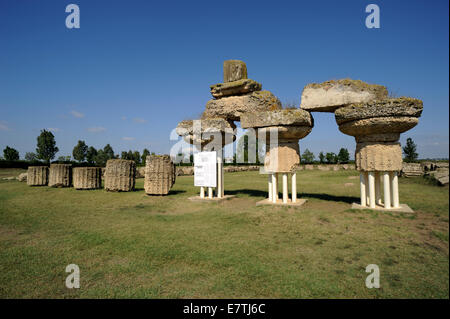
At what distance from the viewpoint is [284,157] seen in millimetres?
7723

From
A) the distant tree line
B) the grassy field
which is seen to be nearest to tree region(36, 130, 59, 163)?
the distant tree line

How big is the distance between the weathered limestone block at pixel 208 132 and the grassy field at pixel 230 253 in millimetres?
3164

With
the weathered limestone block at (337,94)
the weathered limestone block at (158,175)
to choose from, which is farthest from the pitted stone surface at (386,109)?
the weathered limestone block at (158,175)

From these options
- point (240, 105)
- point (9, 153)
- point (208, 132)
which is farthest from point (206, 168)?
point (9, 153)

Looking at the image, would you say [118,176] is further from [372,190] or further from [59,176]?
[372,190]

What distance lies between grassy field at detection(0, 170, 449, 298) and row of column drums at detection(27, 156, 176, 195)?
3518 millimetres

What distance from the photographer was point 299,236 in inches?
187

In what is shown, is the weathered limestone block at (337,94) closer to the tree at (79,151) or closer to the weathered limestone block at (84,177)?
the weathered limestone block at (84,177)

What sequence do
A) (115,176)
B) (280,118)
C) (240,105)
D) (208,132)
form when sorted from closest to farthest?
(280,118) → (240,105) → (208,132) → (115,176)

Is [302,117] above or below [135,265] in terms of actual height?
above

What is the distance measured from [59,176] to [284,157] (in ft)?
40.4
